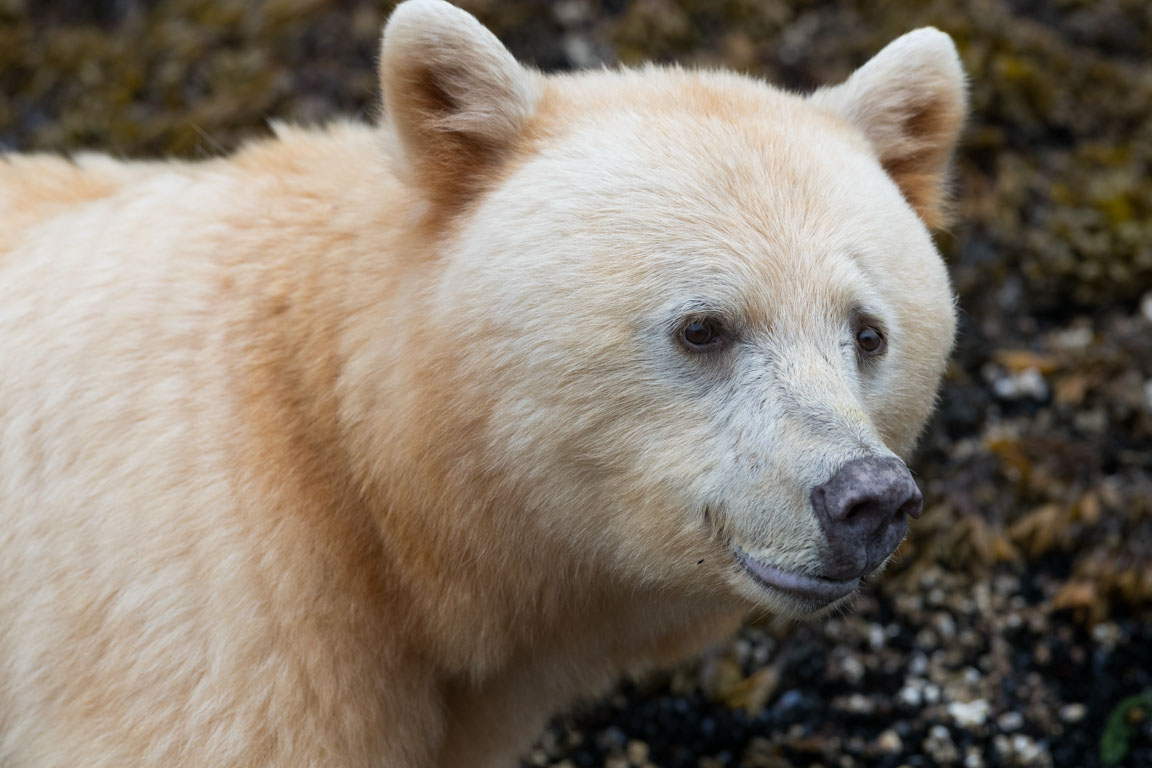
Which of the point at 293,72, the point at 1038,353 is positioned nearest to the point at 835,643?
the point at 1038,353

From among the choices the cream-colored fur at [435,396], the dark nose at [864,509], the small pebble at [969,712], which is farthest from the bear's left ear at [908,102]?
the small pebble at [969,712]

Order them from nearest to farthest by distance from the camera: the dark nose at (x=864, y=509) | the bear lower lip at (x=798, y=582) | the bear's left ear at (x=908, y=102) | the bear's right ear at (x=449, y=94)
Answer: the dark nose at (x=864, y=509) → the bear lower lip at (x=798, y=582) → the bear's right ear at (x=449, y=94) → the bear's left ear at (x=908, y=102)

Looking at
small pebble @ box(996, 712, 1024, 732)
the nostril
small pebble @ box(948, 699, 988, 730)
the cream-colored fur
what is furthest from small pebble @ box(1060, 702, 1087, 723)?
the nostril

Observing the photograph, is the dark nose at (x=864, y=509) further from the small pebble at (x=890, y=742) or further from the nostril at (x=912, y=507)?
the small pebble at (x=890, y=742)

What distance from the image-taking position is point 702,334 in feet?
8.11

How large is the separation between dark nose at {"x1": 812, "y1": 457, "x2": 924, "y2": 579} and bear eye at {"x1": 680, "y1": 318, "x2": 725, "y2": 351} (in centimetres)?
40

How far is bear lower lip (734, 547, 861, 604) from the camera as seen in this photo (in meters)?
2.39

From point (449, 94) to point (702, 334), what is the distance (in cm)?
81

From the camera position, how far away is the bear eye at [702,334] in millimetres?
2459

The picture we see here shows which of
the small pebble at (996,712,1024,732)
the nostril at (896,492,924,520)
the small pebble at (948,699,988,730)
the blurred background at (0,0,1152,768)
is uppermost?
the nostril at (896,492,924,520)

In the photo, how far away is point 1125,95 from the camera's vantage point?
5.89 meters

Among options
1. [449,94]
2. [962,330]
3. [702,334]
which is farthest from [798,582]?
[962,330]

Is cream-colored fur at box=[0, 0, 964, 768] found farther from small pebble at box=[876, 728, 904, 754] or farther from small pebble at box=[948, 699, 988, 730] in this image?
small pebble at box=[948, 699, 988, 730]

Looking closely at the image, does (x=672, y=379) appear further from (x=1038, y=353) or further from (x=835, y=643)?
(x=1038, y=353)
